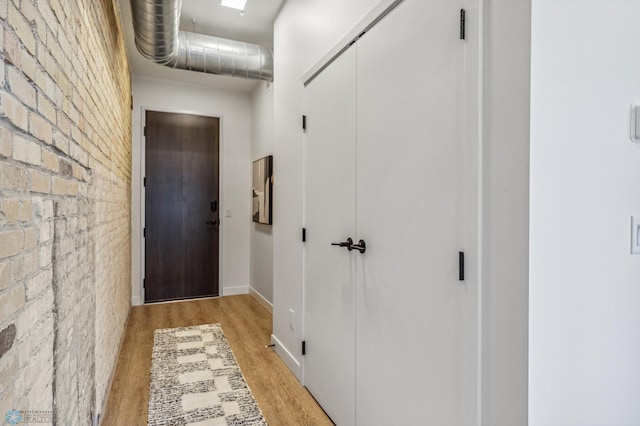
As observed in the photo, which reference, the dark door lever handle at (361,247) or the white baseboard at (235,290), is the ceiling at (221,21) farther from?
the white baseboard at (235,290)

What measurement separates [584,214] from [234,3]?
2.89 meters

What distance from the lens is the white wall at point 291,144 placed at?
2.28 meters

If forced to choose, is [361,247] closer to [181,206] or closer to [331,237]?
[331,237]

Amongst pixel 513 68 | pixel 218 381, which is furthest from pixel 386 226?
pixel 218 381

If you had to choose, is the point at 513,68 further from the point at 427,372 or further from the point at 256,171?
the point at 256,171

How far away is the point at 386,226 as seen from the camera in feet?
5.04

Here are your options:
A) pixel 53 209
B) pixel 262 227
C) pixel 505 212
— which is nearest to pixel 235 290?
pixel 262 227

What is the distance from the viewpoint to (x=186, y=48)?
308 cm

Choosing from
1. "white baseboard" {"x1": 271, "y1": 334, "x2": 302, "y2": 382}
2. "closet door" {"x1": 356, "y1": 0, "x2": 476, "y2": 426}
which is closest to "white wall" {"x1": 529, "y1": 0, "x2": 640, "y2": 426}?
"closet door" {"x1": 356, "y1": 0, "x2": 476, "y2": 426}

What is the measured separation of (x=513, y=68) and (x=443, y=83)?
0.89 feet

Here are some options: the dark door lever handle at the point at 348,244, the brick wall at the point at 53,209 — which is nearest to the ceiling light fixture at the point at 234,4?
the brick wall at the point at 53,209

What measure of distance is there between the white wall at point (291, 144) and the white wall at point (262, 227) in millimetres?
1127

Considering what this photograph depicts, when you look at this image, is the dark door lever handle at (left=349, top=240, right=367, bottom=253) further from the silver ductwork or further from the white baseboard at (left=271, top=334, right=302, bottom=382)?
the silver ductwork

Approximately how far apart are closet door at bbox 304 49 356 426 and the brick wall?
1.19 metres
